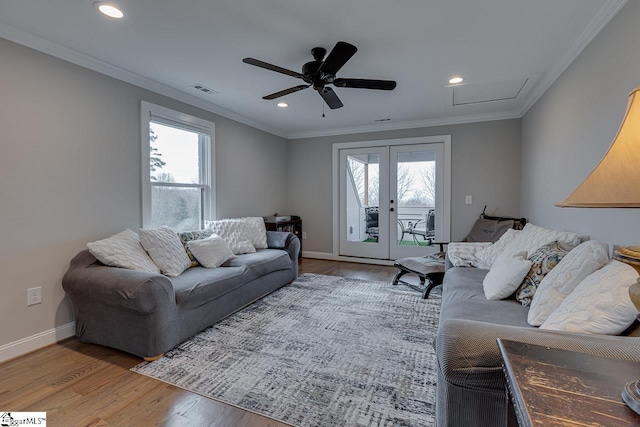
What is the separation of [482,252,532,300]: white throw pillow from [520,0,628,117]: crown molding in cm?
163

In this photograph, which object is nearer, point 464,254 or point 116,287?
point 116,287

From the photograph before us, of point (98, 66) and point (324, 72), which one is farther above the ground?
point (98, 66)

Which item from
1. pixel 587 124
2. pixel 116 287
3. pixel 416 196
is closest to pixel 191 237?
pixel 116 287

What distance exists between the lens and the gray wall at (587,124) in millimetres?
1720

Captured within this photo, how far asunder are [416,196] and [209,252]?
3.31m

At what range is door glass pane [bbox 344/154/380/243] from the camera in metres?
5.15

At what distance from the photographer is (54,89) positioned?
7.91ft

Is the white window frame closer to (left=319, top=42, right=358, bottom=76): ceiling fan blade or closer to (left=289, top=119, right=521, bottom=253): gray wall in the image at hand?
(left=319, top=42, right=358, bottom=76): ceiling fan blade

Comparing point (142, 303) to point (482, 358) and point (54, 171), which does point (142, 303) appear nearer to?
point (54, 171)

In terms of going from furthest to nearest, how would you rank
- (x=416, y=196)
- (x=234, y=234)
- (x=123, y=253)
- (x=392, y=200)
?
1. (x=392, y=200)
2. (x=416, y=196)
3. (x=234, y=234)
4. (x=123, y=253)

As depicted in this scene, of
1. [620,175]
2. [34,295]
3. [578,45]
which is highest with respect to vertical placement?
[578,45]

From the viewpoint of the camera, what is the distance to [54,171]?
95.0 inches

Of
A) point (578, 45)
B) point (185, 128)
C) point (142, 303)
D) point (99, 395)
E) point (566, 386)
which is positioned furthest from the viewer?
point (185, 128)

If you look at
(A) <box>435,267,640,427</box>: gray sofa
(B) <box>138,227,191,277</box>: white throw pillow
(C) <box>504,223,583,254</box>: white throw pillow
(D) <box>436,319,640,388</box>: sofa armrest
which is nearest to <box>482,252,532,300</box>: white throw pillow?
(C) <box>504,223,583,254</box>: white throw pillow
